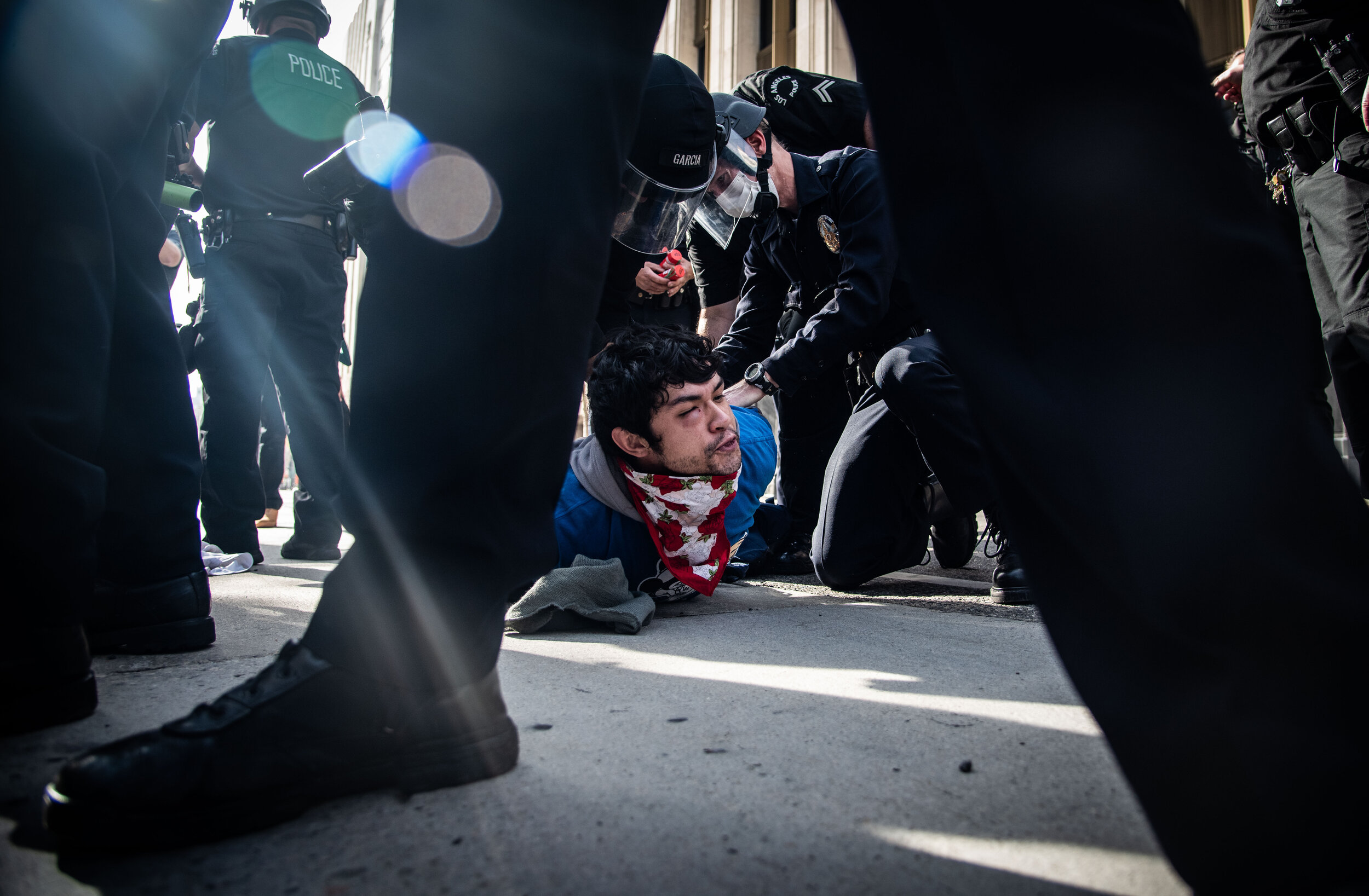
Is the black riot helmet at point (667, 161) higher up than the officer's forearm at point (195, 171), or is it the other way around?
the officer's forearm at point (195, 171)

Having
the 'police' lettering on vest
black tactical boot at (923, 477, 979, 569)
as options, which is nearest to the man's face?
black tactical boot at (923, 477, 979, 569)

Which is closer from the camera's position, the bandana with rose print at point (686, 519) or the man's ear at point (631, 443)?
the bandana with rose print at point (686, 519)

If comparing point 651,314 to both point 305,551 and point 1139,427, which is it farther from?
point 1139,427

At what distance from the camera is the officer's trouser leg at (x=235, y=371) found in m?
2.45

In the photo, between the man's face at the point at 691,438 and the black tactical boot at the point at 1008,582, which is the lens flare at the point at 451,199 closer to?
the man's face at the point at 691,438

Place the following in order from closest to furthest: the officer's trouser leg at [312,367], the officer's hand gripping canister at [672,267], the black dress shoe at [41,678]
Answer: the black dress shoe at [41,678]
the officer's trouser leg at [312,367]
the officer's hand gripping canister at [672,267]

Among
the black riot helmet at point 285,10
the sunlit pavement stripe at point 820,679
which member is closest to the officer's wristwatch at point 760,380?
the sunlit pavement stripe at point 820,679

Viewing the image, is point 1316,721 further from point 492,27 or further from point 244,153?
point 244,153

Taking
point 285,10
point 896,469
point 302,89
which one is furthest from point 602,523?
point 285,10

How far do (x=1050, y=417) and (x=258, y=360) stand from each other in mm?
2646

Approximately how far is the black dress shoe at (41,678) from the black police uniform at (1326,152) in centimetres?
243

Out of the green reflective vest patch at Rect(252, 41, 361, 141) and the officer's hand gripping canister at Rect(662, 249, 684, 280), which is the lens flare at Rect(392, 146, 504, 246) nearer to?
the officer's hand gripping canister at Rect(662, 249, 684, 280)

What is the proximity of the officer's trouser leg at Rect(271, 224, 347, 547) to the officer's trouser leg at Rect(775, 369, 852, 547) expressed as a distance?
161 centimetres

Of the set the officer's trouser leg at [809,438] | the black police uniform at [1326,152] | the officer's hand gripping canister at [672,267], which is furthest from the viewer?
the officer's hand gripping canister at [672,267]
